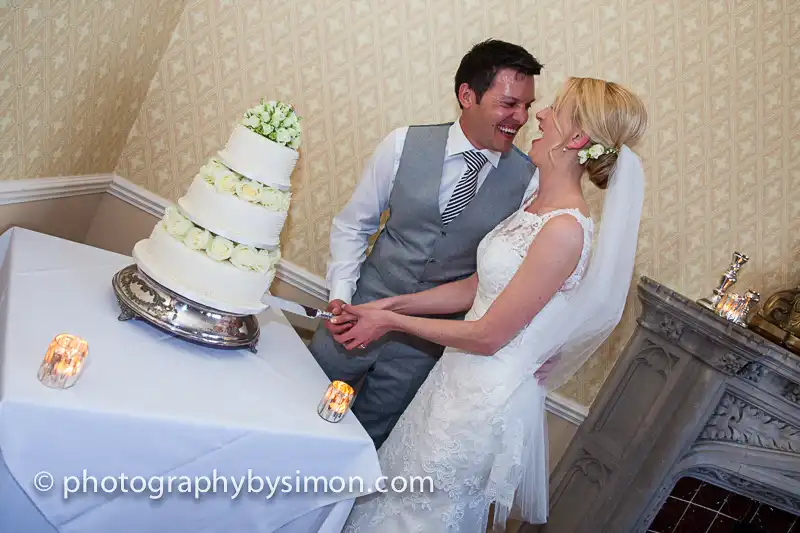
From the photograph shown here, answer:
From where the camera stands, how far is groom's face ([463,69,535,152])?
2.60 meters

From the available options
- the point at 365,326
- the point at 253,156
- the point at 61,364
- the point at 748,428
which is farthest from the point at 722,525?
the point at 61,364

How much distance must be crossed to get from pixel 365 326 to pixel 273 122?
0.78 metres

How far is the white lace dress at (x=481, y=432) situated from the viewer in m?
Answer: 2.27

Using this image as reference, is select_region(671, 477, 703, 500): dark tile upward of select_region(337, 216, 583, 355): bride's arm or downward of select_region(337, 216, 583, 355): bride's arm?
downward

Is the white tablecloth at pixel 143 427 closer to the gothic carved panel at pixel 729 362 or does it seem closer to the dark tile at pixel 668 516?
the gothic carved panel at pixel 729 362

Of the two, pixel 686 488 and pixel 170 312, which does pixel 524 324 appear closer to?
pixel 170 312

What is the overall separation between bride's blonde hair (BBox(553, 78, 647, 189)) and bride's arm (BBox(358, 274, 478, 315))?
2.14ft

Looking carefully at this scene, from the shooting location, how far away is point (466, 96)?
2705mm

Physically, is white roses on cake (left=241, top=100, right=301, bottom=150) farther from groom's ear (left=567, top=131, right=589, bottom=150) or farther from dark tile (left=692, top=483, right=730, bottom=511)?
dark tile (left=692, top=483, right=730, bottom=511)

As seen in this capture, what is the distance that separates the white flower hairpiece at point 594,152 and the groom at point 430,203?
42cm

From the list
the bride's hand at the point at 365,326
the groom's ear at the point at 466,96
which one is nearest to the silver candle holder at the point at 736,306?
the groom's ear at the point at 466,96

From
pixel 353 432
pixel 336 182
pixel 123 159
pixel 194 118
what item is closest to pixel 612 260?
pixel 353 432

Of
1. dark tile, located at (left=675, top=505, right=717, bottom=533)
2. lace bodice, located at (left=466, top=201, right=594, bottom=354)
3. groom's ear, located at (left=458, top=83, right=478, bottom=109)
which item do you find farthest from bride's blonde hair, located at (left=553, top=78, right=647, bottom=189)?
dark tile, located at (left=675, top=505, right=717, bottom=533)

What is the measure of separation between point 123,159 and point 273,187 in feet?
5.34
